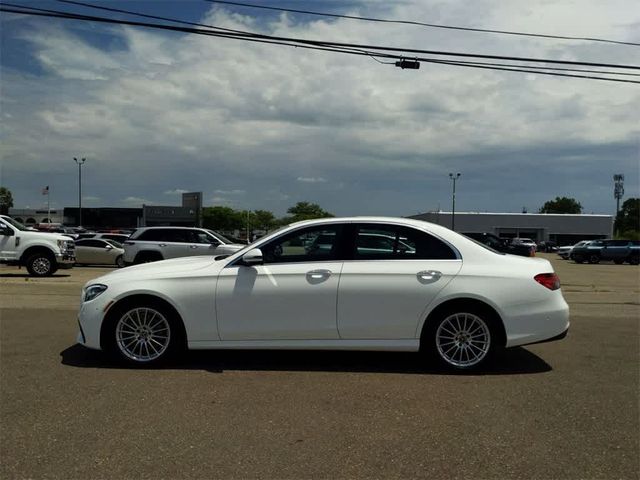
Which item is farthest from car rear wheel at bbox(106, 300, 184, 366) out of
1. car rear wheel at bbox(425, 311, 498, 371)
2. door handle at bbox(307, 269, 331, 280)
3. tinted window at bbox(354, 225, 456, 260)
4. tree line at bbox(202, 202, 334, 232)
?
tree line at bbox(202, 202, 334, 232)

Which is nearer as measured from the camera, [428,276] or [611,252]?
[428,276]

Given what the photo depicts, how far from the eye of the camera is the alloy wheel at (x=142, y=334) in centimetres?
603

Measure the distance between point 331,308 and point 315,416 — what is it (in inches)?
58.2

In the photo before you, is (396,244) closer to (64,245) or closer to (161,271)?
(161,271)

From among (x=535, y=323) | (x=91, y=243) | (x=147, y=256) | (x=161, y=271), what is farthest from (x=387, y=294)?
(x=91, y=243)

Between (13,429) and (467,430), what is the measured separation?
11.0 feet

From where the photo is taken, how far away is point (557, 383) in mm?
5699

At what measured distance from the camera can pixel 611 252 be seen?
3881 centimetres

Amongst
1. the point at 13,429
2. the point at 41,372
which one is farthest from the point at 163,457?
the point at 41,372

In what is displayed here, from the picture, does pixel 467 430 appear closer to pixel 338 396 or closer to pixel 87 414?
pixel 338 396

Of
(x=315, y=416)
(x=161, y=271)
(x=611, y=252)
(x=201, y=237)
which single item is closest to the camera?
(x=315, y=416)

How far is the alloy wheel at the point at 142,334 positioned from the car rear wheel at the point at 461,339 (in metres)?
2.74

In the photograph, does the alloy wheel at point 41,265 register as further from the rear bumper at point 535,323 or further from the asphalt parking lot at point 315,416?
the rear bumper at point 535,323

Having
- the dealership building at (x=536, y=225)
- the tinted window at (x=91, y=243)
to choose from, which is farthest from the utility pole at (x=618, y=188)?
the tinted window at (x=91, y=243)
